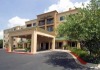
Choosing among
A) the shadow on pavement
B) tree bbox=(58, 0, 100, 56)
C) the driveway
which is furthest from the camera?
the shadow on pavement

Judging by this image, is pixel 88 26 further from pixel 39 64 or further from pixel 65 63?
pixel 39 64

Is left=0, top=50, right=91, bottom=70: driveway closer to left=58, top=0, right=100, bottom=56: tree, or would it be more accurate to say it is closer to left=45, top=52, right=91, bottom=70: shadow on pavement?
left=45, top=52, right=91, bottom=70: shadow on pavement

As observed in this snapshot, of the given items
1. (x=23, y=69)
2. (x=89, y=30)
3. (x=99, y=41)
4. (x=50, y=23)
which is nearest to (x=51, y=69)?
(x=23, y=69)

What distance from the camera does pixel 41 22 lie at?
47219 millimetres

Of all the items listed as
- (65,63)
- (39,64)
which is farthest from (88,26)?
(39,64)

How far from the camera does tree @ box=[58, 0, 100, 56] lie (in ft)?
42.6

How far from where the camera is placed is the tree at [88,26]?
13.0m

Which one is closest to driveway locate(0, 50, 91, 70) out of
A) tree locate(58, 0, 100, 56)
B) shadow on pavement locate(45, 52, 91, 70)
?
shadow on pavement locate(45, 52, 91, 70)

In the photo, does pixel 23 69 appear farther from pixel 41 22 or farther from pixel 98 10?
pixel 41 22

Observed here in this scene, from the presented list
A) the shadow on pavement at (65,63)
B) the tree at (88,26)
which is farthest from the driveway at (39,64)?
the tree at (88,26)

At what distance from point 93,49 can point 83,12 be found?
15.3 feet

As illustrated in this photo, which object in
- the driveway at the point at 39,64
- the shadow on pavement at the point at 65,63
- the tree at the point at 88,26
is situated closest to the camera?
the driveway at the point at 39,64

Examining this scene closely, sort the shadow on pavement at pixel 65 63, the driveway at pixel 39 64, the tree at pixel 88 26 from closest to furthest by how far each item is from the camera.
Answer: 1. the driveway at pixel 39 64
2. the tree at pixel 88 26
3. the shadow on pavement at pixel 65 63

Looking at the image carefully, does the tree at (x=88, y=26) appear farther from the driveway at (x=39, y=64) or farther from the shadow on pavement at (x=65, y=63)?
the driveway at (x=39, y=64)
